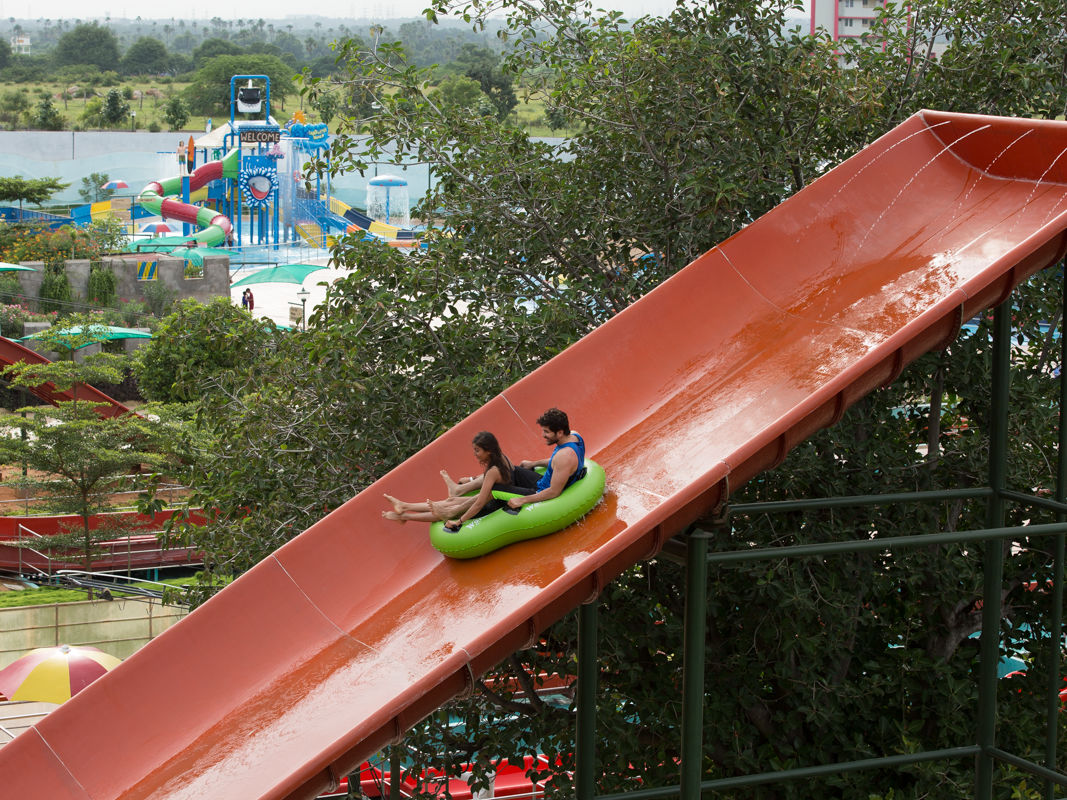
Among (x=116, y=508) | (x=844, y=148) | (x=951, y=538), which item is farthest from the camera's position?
(x=116, y=508)

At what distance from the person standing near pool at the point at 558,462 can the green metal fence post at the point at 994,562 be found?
2.33 m

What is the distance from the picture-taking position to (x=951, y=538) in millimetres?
5180

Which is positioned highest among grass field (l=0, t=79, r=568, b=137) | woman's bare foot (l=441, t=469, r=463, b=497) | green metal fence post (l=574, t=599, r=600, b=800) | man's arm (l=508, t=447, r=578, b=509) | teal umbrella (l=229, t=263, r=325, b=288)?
man's arm (l=508, t=447, r=578, b=509)

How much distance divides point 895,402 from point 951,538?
287cm

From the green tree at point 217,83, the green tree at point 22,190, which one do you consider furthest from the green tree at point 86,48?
the green tree at point 22,190

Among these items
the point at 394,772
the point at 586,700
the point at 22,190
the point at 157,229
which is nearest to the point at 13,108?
the point at 22,190

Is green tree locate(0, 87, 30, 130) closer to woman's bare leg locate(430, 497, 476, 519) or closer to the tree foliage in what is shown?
the tree foliage

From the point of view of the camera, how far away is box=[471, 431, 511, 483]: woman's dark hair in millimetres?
5516

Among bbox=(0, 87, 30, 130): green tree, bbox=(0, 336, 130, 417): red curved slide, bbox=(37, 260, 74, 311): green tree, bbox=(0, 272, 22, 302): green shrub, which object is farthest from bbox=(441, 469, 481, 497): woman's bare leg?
bbox=(0, 87, 30, 130): green tree

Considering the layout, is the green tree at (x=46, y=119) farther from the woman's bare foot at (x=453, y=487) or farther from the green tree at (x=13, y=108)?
the woman's bare foot at (x=453, y=487)

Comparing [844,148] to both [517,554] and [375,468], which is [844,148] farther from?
[517,554]

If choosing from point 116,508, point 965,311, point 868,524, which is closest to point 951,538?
point 965,311

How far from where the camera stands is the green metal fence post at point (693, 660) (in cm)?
496

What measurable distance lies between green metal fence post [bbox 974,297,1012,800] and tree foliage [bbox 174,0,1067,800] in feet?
1.33
